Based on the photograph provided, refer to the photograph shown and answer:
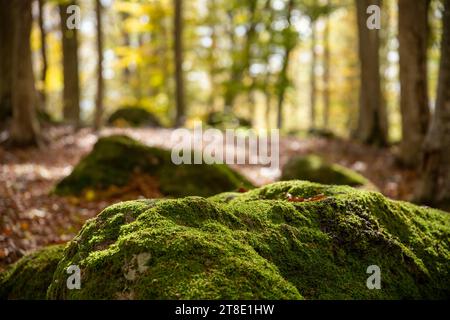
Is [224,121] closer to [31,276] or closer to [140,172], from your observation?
[140,172]

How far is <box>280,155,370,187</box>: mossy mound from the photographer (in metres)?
8.46

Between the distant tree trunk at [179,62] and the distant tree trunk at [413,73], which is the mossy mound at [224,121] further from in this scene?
the distant tree trunk at [413,73]

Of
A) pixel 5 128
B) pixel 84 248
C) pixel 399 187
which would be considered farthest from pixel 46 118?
pixel 84 248

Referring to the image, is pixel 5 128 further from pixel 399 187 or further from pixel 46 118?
pixel 399 187

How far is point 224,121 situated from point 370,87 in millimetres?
6344

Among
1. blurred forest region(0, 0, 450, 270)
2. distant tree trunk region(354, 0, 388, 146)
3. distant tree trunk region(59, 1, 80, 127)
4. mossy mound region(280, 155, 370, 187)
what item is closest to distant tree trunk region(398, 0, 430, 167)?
blurred forest region(0, 0, 450, 270)

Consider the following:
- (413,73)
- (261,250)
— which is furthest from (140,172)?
(413,73)

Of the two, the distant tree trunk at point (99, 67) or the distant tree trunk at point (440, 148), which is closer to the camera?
the distant tree trunk at point (440, 148)

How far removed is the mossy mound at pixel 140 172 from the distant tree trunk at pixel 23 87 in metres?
4.19

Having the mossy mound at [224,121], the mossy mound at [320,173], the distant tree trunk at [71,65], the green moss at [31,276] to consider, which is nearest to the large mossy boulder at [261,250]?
the green moss at [31,276]

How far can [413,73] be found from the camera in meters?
10.1

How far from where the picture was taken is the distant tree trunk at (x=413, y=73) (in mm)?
9508

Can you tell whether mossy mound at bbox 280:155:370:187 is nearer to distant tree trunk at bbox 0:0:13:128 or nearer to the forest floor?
the forest floor
